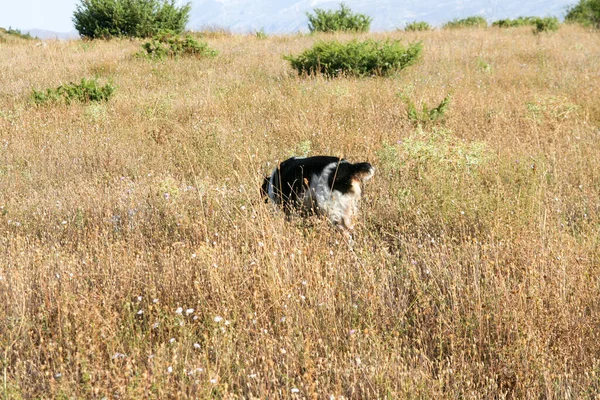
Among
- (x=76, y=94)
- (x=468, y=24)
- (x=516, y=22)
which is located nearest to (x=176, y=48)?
(x=76, y=94)

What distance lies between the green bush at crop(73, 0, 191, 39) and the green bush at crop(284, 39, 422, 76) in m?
10.7

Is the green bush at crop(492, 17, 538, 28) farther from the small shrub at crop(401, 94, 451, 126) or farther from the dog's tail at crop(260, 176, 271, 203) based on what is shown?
the dog's tail at crop(260, 176, 271, 203)

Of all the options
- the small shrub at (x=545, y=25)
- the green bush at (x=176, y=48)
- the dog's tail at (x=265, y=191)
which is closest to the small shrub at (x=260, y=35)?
the green bush at (x=176, y=48)

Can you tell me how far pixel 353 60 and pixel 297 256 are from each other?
7.44 m

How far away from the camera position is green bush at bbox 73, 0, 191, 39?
62.7ft

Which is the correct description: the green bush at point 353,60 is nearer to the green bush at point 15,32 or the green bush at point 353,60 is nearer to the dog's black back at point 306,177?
the dog's black back at point 306,177

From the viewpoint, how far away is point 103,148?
646 centimetres

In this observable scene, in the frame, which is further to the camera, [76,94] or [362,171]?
[76,94]

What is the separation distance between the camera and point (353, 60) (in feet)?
33.1

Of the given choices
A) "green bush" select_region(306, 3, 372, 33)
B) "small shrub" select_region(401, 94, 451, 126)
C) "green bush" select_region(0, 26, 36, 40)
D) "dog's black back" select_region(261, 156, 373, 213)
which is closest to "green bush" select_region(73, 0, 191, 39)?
"green bush" select_region(306, 3, 372, 33)

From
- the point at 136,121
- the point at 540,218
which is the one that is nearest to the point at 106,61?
the point at 136,121

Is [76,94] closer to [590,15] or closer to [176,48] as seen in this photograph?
[176,48]

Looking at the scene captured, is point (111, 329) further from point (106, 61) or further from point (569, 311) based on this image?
point (106, 61)

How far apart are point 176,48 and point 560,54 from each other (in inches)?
351
